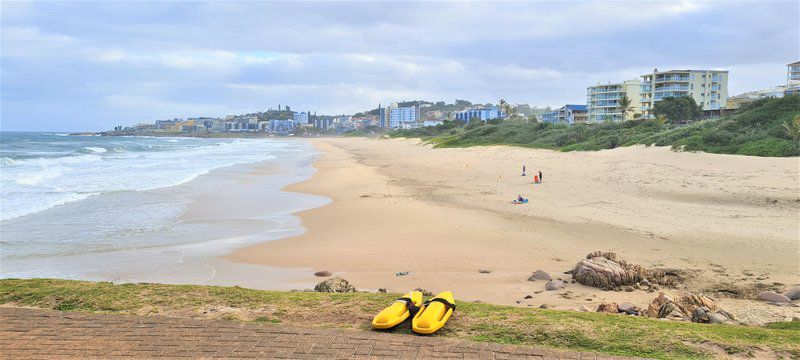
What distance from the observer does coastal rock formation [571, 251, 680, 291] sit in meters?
7.77

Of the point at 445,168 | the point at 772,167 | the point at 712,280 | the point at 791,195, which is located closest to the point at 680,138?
the point at 772,167

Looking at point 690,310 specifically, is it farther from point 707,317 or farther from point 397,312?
point 397,312

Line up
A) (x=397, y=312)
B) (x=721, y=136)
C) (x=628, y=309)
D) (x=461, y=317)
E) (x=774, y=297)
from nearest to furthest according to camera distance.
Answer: (x=397, y=312) → (x=461, y=317) → (x=628, y=309) → (x=774, y=297) → (x=721, y=136)

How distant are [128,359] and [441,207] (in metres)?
12.4

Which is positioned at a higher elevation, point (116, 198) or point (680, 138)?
point (680, 138)

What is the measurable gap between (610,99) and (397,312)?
86.3m

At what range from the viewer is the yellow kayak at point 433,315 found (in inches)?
194

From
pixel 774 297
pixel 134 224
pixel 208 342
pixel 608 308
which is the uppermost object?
pixel 208 342

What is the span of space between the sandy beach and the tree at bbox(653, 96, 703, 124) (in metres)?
33.7

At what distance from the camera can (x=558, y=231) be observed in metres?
12.5

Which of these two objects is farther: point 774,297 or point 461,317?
point 774,297

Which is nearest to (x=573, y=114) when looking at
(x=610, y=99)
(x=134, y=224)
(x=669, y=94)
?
(x=610, y=99)

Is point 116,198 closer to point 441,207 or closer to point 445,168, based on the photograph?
point 441,207

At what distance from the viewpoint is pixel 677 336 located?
4703 mm
